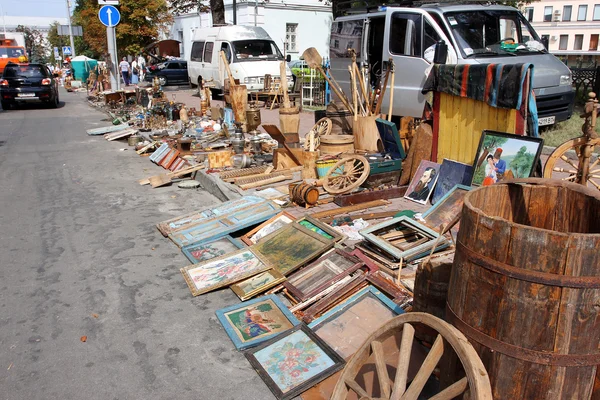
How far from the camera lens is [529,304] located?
89.7 inches

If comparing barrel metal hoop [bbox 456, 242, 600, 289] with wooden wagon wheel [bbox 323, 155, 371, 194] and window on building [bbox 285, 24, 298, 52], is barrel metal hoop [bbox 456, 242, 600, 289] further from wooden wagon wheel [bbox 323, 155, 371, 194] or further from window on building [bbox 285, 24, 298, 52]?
window on building [bbox 285, 24, 298, 52]

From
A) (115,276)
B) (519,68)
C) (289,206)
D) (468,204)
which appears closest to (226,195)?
(289,206)

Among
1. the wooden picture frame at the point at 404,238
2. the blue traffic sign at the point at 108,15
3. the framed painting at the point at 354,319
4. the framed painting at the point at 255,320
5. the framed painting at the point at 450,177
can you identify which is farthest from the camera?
the blue traffic sign at the point at 108,15

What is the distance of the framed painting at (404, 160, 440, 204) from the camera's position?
661 centimetres

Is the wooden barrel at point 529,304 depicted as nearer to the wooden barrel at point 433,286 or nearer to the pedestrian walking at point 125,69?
the wooden barrel at point 433,286

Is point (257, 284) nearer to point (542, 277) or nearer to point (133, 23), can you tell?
point (542, 277)

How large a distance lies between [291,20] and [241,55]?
45.7 feet

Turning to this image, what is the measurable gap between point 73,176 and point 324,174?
4.94 metres

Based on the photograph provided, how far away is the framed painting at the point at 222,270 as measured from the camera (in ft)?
15.3

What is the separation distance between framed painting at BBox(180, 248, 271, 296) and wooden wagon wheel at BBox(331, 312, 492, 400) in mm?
2031

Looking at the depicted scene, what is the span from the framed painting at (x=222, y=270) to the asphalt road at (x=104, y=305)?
0.09 m

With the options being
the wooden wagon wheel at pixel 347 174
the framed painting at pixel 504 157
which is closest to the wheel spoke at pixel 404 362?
the framed painting at pixel 504 157

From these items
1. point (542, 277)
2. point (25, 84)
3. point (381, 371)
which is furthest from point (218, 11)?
point (542, 277)

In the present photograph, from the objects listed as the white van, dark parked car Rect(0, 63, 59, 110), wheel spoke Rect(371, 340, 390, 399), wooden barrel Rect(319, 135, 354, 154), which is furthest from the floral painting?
dark parked car Rect(0, 63, 59, 110)
